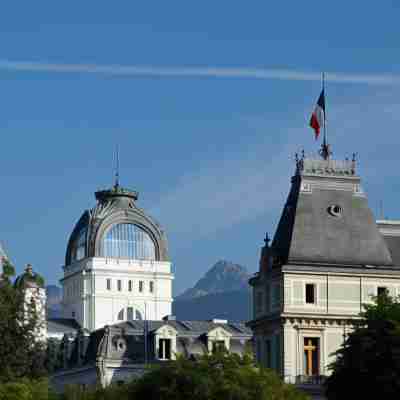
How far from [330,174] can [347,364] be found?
3049 cm

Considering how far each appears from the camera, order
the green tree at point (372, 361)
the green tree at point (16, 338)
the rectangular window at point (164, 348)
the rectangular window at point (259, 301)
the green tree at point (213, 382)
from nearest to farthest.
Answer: the green tree at point (213, 382), the green tree at point (372, 361), the green tree at point (16, 338), the rectangular window at point (259, 301), the rectangular window at point (164, 348)

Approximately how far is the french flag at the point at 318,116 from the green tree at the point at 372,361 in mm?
28786

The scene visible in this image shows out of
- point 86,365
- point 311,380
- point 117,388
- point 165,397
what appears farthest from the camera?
point 86,365

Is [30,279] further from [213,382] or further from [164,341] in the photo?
[164,341]

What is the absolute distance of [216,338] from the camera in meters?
199

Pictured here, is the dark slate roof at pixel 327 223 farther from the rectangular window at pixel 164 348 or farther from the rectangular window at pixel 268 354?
the rectangular window at pixel 164 348

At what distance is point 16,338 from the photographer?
139500mm

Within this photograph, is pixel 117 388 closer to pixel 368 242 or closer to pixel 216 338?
pixel 368 242

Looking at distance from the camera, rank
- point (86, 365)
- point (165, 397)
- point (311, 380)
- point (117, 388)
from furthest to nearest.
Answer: point (86, 365)
point (311, 380)
point (117, 388)
point (165, 397)

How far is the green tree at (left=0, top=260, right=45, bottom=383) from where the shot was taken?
139 metres

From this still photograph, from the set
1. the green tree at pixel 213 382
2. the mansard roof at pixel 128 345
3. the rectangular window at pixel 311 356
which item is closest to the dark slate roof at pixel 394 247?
the rectangular window at pixel 311 356

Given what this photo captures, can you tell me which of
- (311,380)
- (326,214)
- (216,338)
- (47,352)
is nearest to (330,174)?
(326,214)

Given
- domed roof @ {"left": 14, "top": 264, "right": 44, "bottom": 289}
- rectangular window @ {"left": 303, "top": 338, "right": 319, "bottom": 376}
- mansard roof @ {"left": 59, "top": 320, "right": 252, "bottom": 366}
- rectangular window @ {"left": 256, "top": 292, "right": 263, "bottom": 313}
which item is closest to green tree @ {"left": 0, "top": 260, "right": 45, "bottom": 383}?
domed roof @ {"left": 14, "top": 264, "right": 44, "bottom": 289}

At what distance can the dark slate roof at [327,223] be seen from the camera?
156 meters
